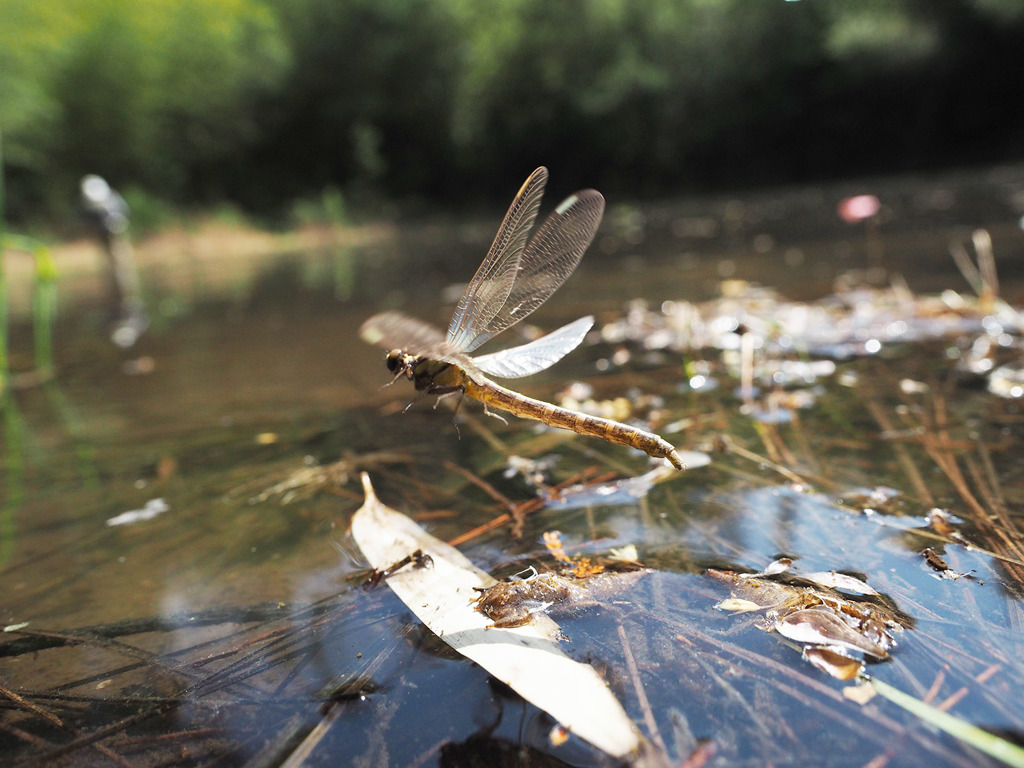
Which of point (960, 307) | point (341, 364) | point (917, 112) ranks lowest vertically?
point (960, 307)

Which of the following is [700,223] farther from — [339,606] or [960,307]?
[339,606]

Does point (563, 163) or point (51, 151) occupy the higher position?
point (51, 151)

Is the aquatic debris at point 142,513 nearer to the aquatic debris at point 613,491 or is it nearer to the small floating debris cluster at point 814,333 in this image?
the aquatic debris at point 613,491

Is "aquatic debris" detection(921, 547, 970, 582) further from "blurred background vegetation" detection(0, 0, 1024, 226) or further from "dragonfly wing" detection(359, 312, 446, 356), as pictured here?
"blurred background vegetation" detection(0, 0, 1024, 226)

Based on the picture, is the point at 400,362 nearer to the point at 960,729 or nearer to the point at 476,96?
the point at 960,729

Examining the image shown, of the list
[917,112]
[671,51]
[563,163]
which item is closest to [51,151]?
[563,163]

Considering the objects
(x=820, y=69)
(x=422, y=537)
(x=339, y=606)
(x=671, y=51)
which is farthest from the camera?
(x=671, y=51)

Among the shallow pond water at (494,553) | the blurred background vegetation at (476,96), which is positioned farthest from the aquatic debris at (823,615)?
the blurred background vegetation at (476,96)
